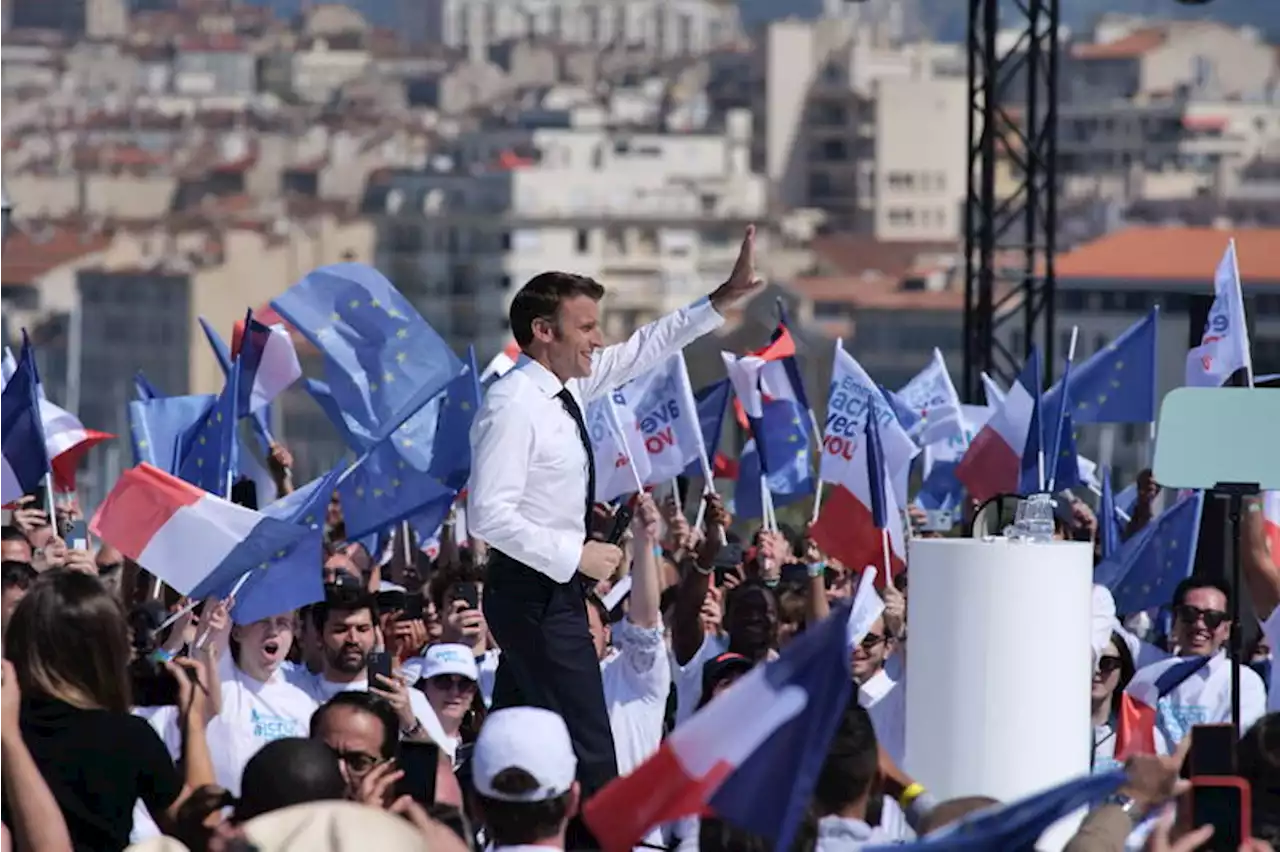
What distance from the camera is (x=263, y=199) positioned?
152125mm

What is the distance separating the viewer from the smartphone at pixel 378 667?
863 centimetres

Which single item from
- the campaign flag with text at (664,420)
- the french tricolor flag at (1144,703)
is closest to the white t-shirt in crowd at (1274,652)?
the french tricolor flag at (1144,703)

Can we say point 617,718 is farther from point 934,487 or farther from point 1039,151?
point 1039,151

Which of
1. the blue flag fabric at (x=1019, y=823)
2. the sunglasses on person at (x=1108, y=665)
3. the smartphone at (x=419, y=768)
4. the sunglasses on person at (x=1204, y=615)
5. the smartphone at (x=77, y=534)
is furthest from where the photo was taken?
the smartphone at (x=77, y=534)

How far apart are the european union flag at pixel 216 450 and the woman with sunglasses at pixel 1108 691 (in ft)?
11.8

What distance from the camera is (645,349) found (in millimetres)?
9250

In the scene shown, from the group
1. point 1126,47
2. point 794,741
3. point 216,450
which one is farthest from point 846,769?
point 1126,47

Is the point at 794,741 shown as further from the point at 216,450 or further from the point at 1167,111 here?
the point at 1167,111

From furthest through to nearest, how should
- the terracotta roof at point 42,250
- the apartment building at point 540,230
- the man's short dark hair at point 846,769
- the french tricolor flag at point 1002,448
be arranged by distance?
the apartment building at point 540,230
the terracotta roof at point 42,250
the french tricolor flag at point 1002,448
the man's short dark hair at point 846,769

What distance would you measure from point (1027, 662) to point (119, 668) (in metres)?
2.05

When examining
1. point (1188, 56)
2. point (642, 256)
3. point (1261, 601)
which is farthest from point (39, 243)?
point (1261, 601)

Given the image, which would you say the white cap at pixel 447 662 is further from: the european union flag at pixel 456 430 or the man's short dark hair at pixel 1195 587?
the european union flag at pixel 456 430

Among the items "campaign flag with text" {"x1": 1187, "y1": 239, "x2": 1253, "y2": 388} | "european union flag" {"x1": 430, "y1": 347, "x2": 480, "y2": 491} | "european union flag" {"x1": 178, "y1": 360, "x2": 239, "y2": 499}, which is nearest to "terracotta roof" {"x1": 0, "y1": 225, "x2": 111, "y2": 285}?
"european union flag" {"x1": 430, "y1": 347, "x2": 480, "y2": 491}

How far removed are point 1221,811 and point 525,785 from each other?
1.14 metres
